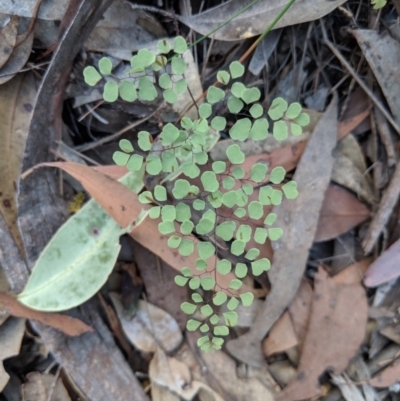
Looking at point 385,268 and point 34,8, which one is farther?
point 385,268

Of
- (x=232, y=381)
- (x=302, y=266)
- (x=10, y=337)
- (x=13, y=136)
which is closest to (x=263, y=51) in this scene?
(x=302, y=266)

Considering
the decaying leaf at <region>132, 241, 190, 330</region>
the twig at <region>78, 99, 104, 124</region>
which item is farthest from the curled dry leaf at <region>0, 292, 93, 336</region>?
the twig at <region>78, 99, 104, 124</region>

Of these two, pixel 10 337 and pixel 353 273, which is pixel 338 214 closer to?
pixel 353 273

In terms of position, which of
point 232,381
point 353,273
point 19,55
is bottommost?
point 232,381

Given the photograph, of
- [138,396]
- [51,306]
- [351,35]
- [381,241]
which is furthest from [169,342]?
[351,35]

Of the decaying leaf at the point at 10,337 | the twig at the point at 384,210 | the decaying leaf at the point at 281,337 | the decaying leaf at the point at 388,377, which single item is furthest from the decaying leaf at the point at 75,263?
the decaying leaf at the point at 388,377

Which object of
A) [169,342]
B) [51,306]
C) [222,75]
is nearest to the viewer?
[222,75]

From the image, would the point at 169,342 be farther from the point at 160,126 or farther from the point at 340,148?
the point at 340,148
